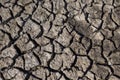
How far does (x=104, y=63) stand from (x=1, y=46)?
36.2 inches

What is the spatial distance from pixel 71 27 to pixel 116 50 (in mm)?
463

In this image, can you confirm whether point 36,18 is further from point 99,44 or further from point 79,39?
point 99,44

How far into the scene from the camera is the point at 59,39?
282 cm

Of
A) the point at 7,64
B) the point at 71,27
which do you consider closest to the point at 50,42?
the point at 71,27

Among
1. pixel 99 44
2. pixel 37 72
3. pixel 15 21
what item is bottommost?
pixel 37 72

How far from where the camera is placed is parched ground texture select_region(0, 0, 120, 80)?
265cm

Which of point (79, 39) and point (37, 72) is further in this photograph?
point (79, 39)

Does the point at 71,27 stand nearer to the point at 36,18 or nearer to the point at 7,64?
the point at 36,18

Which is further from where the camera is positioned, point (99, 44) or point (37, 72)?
point (99, 44)

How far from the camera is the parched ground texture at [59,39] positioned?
2652 millimetres

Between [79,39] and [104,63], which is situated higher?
[79,39]

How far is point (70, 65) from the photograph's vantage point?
8.84 feet

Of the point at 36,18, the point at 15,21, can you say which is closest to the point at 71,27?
the point at 36,18

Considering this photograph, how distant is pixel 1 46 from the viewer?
2740 mm
